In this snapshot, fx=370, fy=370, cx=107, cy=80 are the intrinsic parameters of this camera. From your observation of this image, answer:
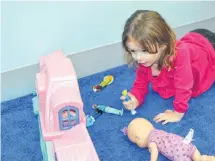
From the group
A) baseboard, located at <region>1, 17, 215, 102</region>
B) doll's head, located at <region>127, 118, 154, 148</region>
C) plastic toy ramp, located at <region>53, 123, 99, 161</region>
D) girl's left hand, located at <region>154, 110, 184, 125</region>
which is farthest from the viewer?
baseboard, located at <region>1, 17, 215, 102</region>

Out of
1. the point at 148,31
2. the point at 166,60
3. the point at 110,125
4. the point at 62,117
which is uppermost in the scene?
the point at 148,31

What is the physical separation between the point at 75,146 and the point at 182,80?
439 millimetres

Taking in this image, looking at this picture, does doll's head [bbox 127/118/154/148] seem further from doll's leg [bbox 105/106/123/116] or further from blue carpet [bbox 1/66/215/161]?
doll's leg [bbox 105/106/123/116]

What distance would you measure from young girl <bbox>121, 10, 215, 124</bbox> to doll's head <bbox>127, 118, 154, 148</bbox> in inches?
5.1

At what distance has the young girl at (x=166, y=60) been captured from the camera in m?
1.13

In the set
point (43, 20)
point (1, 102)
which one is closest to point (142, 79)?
point (43, 20)

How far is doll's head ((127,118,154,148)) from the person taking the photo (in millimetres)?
1183

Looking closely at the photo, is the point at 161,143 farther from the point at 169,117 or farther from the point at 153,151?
the point at 169,117

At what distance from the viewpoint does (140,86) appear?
1388mm

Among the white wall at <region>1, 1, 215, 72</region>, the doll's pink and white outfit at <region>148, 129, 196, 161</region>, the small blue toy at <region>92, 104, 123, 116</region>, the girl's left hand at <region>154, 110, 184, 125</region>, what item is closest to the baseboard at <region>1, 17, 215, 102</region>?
the white wall at <region>1, 1, 215, 72</region>

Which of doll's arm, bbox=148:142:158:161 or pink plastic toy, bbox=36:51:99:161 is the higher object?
pink plastic toy, bbox=36:51:99:161

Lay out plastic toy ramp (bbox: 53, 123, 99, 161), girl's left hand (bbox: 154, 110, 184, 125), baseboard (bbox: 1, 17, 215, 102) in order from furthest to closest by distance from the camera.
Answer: baseboard (bbox: 1, 17, 215, 102) → girl's left hand (bbox: 154, 110, 184, 125) → plastic toy ramp (bbox: 53, 123, 99, 161)

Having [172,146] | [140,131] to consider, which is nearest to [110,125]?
[140,131]

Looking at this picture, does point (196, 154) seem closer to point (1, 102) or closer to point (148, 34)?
point (148, 34)
